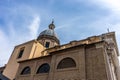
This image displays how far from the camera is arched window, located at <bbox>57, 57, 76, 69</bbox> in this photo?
540 inches

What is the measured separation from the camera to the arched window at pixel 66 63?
45.0ft

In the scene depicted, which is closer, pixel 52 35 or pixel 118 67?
pixel 118 67

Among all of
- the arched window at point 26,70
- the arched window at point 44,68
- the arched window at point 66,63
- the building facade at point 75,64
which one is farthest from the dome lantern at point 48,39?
the arched window at point 66,63

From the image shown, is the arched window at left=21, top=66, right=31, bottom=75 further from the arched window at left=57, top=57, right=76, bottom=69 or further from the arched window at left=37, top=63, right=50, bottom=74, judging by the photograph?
the arched window at left=57, top=57, right=76, bottom=69

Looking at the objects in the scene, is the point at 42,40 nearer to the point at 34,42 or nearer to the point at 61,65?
the point at 34,42

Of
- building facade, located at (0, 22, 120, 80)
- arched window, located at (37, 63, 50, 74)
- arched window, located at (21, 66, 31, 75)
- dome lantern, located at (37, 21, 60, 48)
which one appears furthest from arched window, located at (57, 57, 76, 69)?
dome lantern, located at (37, 21, 60, 48)

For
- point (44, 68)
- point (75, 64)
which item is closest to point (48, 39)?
point (44, 68)

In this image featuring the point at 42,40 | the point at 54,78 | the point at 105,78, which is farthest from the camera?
the point at 42,40

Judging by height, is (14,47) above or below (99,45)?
above

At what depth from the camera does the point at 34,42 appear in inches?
885

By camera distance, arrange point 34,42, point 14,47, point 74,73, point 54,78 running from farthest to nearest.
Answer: point 14,47 < point 34,42 < point 54,78 < point 74,73

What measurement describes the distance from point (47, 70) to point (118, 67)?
12048mm

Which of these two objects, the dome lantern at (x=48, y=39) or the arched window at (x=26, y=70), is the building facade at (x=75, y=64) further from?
the dome lantern at (x=48, y=39)

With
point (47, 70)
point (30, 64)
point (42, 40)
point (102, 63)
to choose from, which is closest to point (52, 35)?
point (42, 40)
